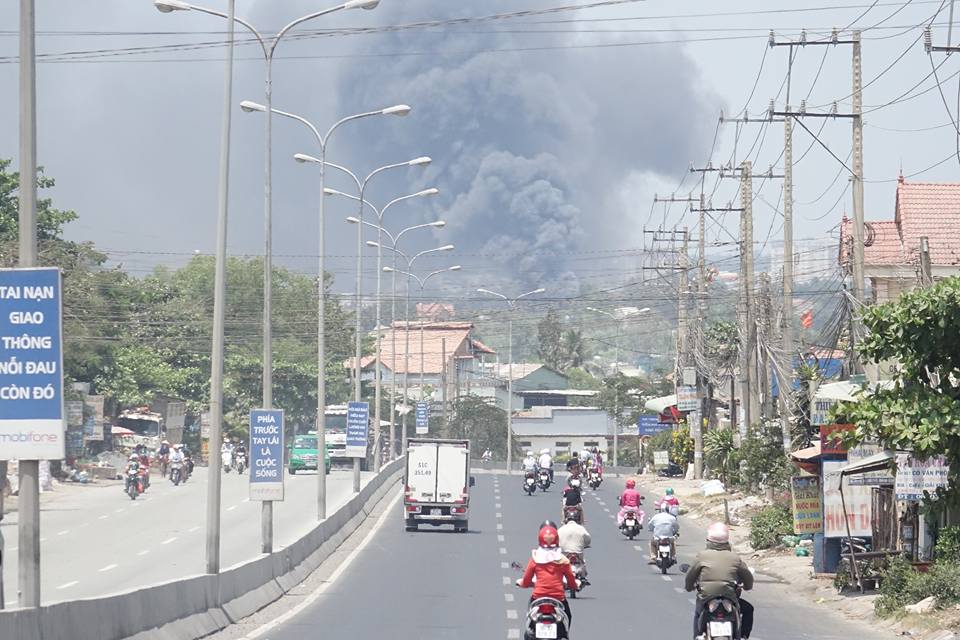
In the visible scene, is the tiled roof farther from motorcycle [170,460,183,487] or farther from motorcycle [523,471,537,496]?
motorcycle [170,460,183,487]

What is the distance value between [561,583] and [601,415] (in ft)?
358

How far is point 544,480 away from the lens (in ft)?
208

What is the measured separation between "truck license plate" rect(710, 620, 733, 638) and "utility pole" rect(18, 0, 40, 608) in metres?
6.29

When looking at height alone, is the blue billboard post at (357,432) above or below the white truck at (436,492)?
above

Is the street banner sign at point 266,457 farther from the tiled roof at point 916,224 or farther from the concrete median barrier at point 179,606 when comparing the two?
the tiled roof at point 916,224

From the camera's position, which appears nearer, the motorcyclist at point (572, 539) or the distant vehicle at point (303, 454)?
the motorcyclist at point (572, 539)

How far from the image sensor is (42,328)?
43.7 feet

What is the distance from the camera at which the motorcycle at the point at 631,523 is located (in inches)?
1713

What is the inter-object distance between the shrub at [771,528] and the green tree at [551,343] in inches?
5129

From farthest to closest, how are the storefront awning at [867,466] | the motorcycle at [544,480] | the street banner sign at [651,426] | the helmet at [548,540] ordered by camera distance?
the street banner sign at [651,426] < the motorcycle at [544,480] < the storefront awning at [867,466] < the helmet at [548,540]

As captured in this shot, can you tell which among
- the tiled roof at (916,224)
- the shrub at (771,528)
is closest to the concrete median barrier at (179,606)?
the shrub at (771,528)

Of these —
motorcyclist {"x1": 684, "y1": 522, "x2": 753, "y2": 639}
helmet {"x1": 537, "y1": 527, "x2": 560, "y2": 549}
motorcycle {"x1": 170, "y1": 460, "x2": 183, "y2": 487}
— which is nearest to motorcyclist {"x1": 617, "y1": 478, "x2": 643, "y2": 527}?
motorcycle {"x1": 170, "y1": 460, "x2": 183, "y2": 487}

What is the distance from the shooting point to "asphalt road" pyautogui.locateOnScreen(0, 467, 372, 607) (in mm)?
30156

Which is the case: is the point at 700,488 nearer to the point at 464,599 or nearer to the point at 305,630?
the point at 464,599
